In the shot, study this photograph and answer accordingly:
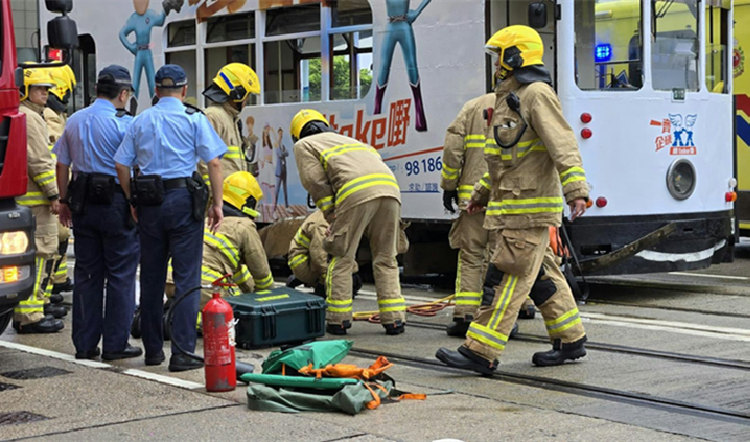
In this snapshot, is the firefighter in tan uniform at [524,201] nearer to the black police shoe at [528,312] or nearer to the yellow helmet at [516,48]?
the yellow helmet at [516,48]

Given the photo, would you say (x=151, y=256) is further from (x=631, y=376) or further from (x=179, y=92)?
(x=631, y=376)

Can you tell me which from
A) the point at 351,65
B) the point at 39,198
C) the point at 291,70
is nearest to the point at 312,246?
the point at 39,198

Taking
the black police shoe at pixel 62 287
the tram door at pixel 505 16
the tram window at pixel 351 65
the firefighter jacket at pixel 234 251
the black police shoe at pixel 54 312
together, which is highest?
the tram door at pixel 505 16

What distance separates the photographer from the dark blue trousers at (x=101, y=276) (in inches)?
327

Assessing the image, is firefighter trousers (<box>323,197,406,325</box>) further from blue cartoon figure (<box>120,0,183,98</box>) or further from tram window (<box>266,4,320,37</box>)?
blue cartoon figure (<box>120,0,183,98</box>)

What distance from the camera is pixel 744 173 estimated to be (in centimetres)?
1485

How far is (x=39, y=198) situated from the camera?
984 centimetres

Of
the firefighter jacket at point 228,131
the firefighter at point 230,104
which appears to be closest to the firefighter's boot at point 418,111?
the firefighter at point 230,104

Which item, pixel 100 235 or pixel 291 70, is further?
pixel 291 70

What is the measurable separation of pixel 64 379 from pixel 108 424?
143 cm

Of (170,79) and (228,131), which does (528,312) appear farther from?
(170,79)

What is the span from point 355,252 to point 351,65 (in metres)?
3.51

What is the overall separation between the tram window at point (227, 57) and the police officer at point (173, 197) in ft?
18.1

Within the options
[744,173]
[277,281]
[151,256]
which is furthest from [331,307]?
[744,173]
